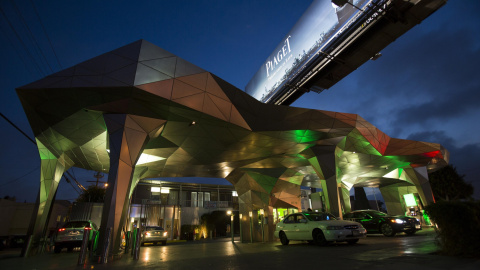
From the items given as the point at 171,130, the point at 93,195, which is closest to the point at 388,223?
the point at 171,130

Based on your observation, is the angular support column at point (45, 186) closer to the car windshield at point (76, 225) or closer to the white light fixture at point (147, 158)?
the car windshield at point (76, 225)

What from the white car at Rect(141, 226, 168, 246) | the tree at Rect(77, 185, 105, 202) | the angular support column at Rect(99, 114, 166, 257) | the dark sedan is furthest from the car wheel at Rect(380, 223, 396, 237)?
the tree at Rect(77, 185, 105, 202)

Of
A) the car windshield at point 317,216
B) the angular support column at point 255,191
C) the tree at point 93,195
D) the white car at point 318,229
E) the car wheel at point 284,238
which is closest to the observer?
the white car at point 318,229

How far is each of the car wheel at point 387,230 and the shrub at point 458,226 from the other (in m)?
8.15

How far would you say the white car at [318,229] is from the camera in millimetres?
9266

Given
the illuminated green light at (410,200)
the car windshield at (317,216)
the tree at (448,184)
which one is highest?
the tree at (448,184)

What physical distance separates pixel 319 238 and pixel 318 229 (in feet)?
1.07

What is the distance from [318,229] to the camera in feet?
32.2

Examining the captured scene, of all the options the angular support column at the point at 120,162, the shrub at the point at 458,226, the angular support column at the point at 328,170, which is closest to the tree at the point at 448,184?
the angular support column at the point at 328,170

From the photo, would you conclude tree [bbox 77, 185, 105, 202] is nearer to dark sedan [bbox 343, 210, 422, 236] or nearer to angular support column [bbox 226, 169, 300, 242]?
angular support column [bbox 226, 169, 300, 242]

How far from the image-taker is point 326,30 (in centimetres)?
2114

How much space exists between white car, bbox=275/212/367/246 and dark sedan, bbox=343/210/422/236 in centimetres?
423

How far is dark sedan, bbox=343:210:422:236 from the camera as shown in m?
12.9

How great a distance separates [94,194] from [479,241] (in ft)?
121
